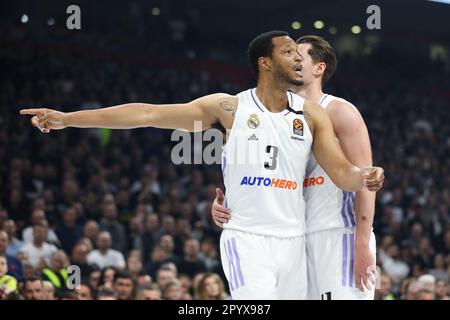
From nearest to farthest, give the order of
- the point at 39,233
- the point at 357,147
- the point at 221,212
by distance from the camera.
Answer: the point at 221,212, the point at 357,147, the point at 39,233

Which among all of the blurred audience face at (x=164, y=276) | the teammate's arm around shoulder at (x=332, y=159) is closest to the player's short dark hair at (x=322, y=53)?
the teammate's arm around shoulder at (x=332, y=159)

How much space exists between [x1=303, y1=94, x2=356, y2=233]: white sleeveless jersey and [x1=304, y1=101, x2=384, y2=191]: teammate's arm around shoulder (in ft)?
0.66

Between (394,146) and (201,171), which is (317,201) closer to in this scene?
(201,171)

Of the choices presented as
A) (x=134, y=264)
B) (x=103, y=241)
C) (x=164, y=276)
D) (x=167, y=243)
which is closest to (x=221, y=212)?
(x=164, y=276)

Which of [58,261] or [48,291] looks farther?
[58,261]

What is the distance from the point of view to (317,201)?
205 inches

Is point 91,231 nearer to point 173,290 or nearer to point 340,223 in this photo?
point 173,290

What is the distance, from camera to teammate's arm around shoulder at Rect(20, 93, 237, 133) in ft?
16.0

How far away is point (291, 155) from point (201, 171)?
393 inches

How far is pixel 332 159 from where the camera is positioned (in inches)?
193

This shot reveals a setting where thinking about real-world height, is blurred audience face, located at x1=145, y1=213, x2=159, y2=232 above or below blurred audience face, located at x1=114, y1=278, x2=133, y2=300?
above

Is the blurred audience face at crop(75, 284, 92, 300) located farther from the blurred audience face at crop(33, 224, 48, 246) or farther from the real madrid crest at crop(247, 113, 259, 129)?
the real madrid crest at crop(247, 113, 259, 129)

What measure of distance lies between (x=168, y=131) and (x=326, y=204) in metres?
10.8

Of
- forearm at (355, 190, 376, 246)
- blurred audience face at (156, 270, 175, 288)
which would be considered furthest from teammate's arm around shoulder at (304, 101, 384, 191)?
blurred audience face at (156, 270, 175, 288)
